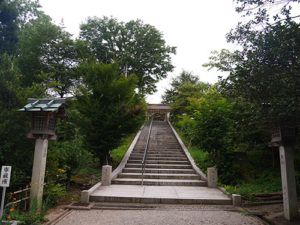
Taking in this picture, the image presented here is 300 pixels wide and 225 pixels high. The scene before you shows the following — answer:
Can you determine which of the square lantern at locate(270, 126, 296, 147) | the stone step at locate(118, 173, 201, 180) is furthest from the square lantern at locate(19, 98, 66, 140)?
the square lantern at locate(270, 126, 296, 147)

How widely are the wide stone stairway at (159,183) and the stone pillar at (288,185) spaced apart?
1.54 meters

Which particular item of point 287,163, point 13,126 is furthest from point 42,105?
point 287,163

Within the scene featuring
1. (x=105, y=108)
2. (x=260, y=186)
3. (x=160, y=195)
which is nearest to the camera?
(x=160, y=195)

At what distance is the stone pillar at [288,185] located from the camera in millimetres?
4422

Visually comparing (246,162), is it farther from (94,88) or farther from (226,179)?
(94,88)

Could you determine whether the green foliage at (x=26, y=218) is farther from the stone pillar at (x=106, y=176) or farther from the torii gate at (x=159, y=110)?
the torii gate at (x=159, y=110)

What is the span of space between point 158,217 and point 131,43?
62.7 feet

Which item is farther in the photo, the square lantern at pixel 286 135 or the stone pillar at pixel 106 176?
the stone pillar at pixel 106 176

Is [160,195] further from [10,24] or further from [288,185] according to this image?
[10,24]

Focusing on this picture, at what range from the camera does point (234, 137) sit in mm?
→ 7836

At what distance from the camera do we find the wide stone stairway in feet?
18.9

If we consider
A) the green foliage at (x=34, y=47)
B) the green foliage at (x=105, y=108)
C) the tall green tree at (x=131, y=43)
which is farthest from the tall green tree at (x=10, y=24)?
the green foliage at (x=105, y=108)

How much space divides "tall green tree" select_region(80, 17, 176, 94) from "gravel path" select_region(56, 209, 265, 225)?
54.1 ft

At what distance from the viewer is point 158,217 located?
4.61 m
